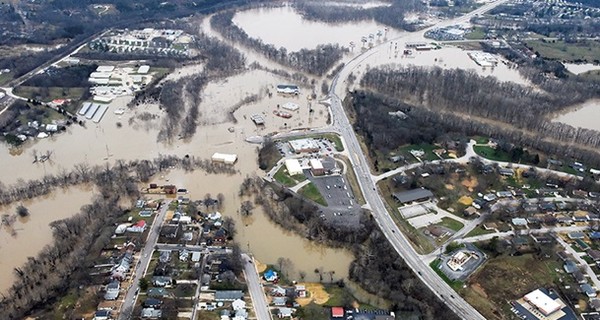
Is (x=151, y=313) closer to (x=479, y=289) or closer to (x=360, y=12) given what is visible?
(x=479, y=289)

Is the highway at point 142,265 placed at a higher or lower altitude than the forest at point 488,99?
lower

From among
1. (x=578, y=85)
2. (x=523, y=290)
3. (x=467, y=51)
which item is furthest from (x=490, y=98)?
A: (x=523, y=290)

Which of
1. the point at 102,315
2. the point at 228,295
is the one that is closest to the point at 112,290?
the point at 102,315

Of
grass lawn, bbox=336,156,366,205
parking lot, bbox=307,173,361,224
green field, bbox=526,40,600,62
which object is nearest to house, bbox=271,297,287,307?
parking lot, bbox=307,173,361,224

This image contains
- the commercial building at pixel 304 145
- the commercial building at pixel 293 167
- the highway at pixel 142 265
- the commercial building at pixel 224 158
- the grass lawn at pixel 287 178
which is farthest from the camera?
the commercial building at pixel 304 145

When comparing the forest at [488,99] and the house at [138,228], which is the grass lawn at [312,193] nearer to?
the house at [138,228]

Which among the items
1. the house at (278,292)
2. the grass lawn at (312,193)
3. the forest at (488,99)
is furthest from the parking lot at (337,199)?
the forest at (488,99)
